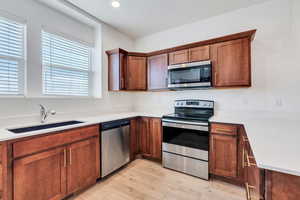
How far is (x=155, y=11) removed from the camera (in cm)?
253

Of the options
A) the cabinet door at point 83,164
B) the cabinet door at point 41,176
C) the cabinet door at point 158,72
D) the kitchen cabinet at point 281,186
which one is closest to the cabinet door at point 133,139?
the cabinet door at point 83,164

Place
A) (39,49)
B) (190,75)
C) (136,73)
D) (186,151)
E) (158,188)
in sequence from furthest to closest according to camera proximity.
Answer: (136,73) → (190,75) → (186,151) → (39,49) → (158,188)

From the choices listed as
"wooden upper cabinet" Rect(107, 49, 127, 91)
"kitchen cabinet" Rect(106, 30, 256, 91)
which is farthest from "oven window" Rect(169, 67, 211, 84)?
"wooden upper cabinet" Rect(107, 49, 127, 91)

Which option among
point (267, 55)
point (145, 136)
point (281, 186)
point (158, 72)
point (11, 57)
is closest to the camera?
point (281, 186)

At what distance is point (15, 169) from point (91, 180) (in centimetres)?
95

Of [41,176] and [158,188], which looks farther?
[158,188]

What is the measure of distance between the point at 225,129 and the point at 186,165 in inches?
34.5

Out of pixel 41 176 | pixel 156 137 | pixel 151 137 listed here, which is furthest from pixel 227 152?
→ pixel 41 176

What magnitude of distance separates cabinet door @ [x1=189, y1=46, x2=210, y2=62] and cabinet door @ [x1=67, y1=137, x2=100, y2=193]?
84.4 inches

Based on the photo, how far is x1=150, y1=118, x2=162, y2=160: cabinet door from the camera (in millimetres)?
2684

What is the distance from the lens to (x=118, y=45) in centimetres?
330

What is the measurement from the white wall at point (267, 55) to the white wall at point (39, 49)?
2026mm

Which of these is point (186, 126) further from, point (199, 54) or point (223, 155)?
point (199, 54)

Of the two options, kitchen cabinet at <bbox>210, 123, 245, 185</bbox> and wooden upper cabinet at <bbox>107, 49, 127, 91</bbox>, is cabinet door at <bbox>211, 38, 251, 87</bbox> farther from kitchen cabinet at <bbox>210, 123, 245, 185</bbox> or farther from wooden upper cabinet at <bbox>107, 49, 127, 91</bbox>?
wooden upper cabinet at <bbox>107, 49, 127, 91</bbox>
